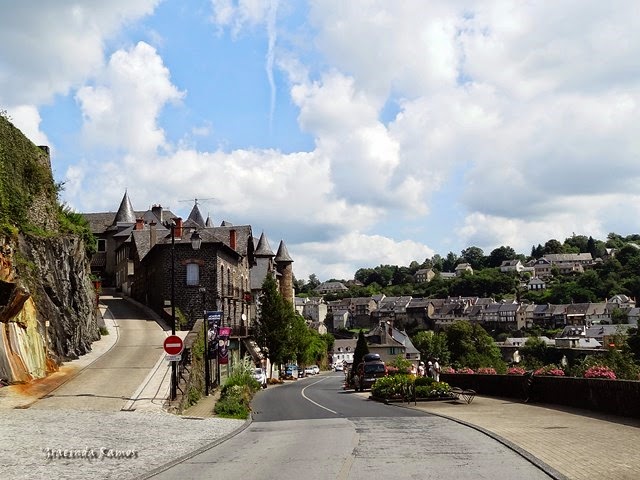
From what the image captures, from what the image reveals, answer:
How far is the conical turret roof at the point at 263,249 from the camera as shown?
83062 mm

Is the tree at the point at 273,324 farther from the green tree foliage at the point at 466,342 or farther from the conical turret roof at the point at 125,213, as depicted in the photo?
the green tree foliage at the point at 466,342

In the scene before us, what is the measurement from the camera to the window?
5241cm

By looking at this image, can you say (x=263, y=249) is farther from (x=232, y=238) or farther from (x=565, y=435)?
(x=565, y=435)

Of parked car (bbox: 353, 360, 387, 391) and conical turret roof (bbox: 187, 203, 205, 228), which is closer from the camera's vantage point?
parked car (bbox: 353, 360, 387, 391)

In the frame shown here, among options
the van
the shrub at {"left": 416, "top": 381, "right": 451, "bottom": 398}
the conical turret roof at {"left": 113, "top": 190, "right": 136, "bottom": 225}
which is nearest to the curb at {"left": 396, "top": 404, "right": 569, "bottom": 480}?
the shrub at {"left": 416, "top": 381, "right": 451, "bottom": 398}

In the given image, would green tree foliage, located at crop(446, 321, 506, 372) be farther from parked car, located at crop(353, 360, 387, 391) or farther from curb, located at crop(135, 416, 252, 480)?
curb, located at crop(135, 416, 252, 480)

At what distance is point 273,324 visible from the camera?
2269 inches

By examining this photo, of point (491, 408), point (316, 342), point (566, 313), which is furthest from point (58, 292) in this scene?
point (566, 313)

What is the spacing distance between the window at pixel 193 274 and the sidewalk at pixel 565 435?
29758mm

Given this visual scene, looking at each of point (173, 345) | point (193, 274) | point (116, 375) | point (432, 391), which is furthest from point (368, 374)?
point (173, 345)

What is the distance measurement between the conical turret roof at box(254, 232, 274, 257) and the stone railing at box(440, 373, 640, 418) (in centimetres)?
4991

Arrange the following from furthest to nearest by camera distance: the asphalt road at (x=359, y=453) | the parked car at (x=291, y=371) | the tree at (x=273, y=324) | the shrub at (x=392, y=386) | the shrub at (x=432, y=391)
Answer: the parked car at (x=291, y=371), the tree at (x=273, y=324), the shrub at (x=392, y=386), the shrub at (x=432, y=391), the asphalt road at (x=359, y=453)

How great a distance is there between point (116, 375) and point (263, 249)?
5664 cm

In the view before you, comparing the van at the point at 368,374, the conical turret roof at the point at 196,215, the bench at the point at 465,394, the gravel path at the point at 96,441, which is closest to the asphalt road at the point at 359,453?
the gravel path at the point at 96,441
